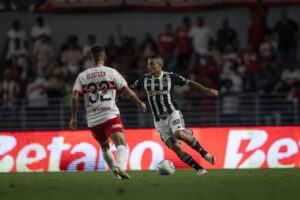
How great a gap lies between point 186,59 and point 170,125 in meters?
8.03

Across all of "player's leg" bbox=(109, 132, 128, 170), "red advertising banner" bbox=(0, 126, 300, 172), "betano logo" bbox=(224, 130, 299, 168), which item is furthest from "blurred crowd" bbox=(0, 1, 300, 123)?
"player's leg" bbox=(109, 132, 128, 170)

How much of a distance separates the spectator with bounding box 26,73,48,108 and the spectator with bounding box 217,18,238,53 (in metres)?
5.41

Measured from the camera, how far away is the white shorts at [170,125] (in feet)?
35.6

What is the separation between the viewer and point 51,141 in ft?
45.8

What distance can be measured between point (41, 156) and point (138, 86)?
145 inches

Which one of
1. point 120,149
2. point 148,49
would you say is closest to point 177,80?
point 120,149

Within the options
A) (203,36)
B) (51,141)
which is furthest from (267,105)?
(51,141)

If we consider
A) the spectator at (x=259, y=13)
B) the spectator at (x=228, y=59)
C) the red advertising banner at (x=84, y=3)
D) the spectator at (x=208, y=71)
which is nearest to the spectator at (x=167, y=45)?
the spectator at (x=208, y=71)

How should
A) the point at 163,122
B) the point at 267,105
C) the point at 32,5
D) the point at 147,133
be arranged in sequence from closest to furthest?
the point at 163,122 → the point at 147,133 → the point at 267,105 → the point at 32,5

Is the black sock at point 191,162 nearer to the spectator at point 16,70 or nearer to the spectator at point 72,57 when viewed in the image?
the spectator at point 72,57

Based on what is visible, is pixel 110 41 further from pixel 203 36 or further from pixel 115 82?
pixel 115 82

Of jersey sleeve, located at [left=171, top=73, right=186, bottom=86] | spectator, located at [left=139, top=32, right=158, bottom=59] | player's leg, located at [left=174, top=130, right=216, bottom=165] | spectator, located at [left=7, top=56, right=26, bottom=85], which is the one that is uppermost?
spectator, located at [left=139, top=32, right=158, bottom=59]

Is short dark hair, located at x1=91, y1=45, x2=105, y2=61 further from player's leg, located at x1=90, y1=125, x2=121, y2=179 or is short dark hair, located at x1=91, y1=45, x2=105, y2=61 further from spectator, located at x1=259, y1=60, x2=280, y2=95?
spectator, located at x1=259, y1=60, x2=280, y2=95

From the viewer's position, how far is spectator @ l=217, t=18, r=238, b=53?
62.0 feet
